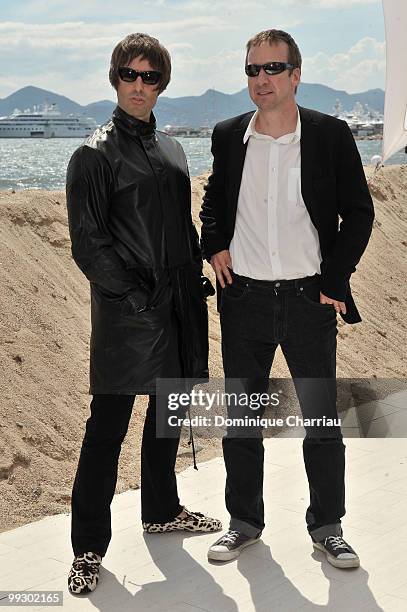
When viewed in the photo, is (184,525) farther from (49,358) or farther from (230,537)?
(49,358)

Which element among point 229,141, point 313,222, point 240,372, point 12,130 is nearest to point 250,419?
point 240,372

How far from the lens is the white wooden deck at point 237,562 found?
360 cm

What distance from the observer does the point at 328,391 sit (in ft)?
13.0

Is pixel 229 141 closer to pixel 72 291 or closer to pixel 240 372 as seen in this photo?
pixel 240 372

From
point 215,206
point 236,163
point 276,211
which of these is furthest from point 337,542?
point 236,163

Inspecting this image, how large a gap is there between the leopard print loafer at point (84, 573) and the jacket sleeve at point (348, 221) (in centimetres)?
145

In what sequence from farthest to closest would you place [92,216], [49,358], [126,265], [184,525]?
1. [49,358]
2. [184,525]
3. [126,265]
4. [92,216]

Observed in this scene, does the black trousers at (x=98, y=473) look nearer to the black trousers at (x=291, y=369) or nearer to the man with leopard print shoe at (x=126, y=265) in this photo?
the man with leopard print shoe at (x=126, y=265)

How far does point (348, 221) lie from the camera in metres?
3.82

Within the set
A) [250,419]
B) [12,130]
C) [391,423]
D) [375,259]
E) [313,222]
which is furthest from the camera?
[12,130]

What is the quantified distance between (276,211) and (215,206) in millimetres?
321

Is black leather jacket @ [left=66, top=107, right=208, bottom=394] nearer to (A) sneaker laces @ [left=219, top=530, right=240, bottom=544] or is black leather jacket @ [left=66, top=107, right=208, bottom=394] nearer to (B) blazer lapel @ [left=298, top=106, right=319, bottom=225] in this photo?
(B) blazer lapel @ [left=298, top=106, right=319, bottom=225]

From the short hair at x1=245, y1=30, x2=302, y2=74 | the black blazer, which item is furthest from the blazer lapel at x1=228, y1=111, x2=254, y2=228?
the short hair at x1=245, y1=30, x2=302, y2=74

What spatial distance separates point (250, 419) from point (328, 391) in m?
0.37
